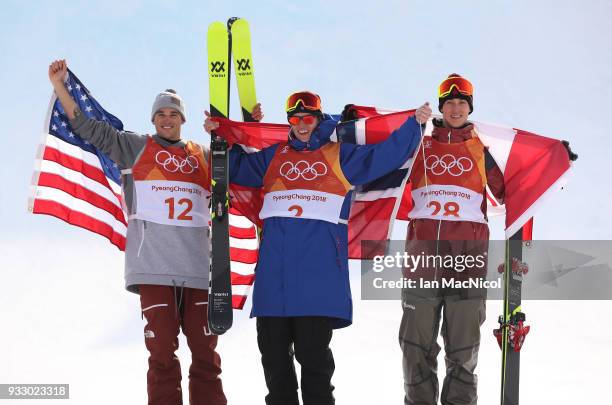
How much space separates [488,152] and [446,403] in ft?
7.61

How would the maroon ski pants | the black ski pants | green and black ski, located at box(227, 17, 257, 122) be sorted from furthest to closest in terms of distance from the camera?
green and black ski, located at box(227, 17, 257, 122)
the maroon ski pants
the black ski pants

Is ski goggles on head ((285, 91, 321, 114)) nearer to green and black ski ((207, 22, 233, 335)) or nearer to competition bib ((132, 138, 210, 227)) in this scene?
green and black ski ((207, 22, 233, 335))

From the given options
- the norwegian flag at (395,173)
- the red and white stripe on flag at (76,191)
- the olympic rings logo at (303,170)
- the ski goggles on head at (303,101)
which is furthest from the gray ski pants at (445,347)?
the red and white stripe on flag at (76,191)

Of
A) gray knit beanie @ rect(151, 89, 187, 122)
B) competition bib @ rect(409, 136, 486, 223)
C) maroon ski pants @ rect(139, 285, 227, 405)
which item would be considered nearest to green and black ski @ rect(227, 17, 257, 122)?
gray knit beanie @ rect(151, 89, 187, 122)

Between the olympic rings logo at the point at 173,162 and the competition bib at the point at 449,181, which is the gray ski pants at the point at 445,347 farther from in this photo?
the olympic rings logo at the point at 173,162

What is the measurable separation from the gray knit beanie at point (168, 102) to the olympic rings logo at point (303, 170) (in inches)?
49.0

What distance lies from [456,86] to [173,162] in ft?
8.65

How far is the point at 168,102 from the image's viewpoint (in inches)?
278

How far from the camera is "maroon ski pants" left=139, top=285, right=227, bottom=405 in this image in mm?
6367

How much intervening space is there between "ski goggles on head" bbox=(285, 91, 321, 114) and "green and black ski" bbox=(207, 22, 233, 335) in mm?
682

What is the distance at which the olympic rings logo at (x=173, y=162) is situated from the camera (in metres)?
6.86

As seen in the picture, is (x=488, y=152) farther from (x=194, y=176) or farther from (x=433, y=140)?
(x=194, y=176)

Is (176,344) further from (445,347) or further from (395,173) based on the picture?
(395,173)
